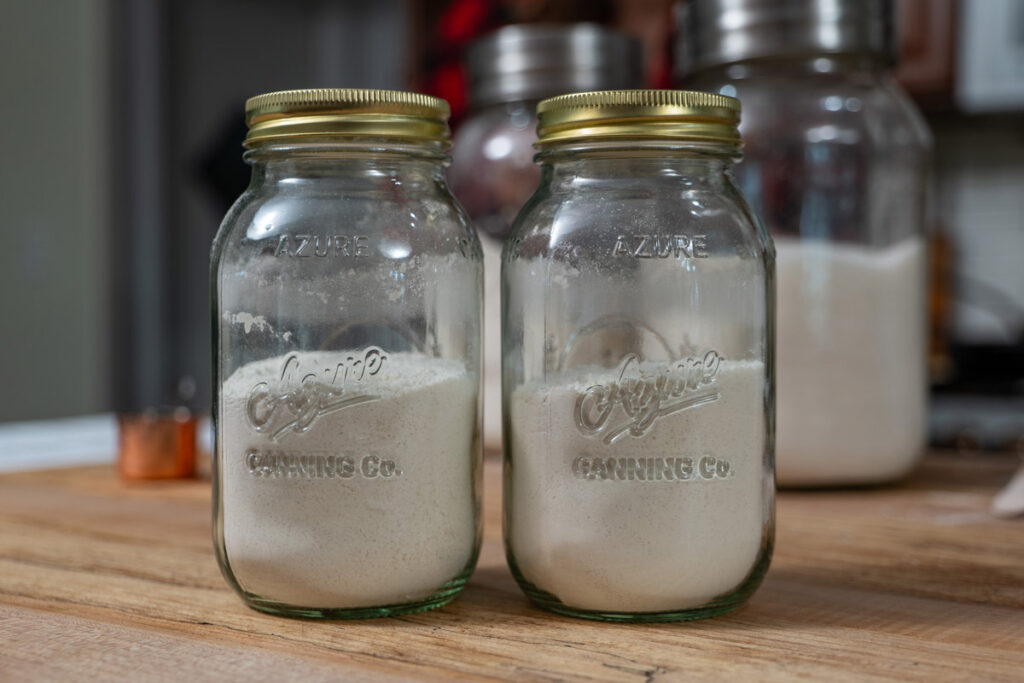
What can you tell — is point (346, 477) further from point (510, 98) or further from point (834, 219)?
point (510, 98)

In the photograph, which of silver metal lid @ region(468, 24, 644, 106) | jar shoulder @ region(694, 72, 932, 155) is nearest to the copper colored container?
silver metal lid @ region(468, 24, 644, 106)

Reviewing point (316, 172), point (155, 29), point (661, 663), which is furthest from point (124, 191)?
point (661, 663)

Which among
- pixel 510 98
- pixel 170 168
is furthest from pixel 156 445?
pixel 170 168

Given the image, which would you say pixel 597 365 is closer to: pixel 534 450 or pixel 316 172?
pixel 534 450

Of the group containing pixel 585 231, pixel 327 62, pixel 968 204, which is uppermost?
pixel 327 62

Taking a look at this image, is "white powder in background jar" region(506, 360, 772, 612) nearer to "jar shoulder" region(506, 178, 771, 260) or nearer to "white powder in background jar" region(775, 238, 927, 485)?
"jar shoulder" region(506, 178, 771, 260)

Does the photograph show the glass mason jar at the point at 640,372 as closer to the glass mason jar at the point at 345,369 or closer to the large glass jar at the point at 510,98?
the glass mason jar at the point at 345,369

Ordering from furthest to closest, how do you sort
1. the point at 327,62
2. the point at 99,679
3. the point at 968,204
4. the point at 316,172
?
the point at 327,62, the point at 968,204, the point at 316,172, the point at 99,679
